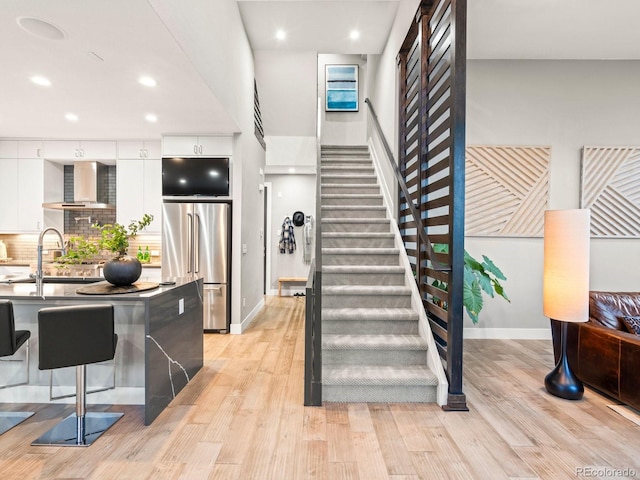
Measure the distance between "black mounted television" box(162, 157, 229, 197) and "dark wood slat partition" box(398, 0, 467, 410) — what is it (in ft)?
7.32

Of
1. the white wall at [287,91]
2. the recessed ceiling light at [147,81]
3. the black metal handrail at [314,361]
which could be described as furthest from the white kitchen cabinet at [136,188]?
the black metal handrail at [314,361]

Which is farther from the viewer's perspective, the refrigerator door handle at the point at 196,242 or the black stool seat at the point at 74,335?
the refrigerator door handle at the point at 196,242

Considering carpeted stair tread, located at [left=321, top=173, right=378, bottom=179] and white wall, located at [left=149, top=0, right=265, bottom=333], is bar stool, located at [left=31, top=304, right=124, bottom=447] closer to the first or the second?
white wall, located at [left=149, top=0, right=265, bottom=333]

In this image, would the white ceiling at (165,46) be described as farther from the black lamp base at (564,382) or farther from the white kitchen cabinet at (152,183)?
the black lamp base at (564,382)

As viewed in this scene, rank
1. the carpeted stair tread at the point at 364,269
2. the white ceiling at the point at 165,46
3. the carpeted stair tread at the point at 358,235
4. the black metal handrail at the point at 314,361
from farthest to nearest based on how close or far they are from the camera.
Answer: the carpeted stair tread at the point at 358,235 → the carpeted stair tread at the point at 364,269 → the black metal handrail at the point at 314,361 → the white ceiling at the point at 165,46

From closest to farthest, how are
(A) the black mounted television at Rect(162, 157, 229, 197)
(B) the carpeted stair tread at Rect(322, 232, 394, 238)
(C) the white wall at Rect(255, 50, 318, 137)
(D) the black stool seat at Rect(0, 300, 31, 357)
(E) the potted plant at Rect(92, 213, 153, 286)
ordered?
(D) the black stool seat at Rect(0, 300, 31, 357), (E) the potted plant at Rect(92, 213, 153, 286), (B) the carpeted stair tread at Rect(322, 232, 394, 238), (A) the black mounted television at Rect(162, 157, 229, 197), (C) the white wall at Rect(255, 50, 318, 137)

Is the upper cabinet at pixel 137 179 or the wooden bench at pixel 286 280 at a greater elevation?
the upper cabinet at pixel 137 179

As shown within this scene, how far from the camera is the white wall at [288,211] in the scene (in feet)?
25.4

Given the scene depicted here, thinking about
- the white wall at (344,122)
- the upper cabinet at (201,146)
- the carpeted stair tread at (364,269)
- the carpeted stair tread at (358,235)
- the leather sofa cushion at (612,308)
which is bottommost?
the leather sofa cushion at (612,308)

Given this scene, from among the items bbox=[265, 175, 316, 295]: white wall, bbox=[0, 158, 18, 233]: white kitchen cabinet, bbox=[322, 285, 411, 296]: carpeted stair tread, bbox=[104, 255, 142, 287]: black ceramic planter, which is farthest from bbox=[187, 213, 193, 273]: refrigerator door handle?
bbox=[265, 175, 316, 295]: white wall

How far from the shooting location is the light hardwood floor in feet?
6.28

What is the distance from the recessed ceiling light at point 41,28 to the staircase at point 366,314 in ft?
8.82

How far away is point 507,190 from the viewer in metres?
4.43

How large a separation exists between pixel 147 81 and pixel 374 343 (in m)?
2.86
